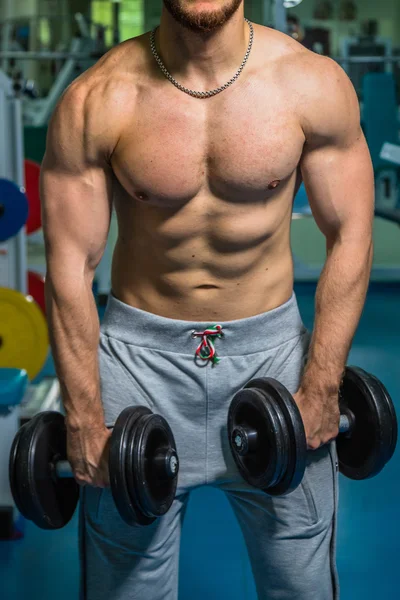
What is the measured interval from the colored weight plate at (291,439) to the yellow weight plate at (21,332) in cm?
165

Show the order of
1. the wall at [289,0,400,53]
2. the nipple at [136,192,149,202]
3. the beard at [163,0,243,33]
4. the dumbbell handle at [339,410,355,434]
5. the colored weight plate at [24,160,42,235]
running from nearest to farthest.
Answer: the beard at [163,0,243,33] → the nipple at [136,192,149,202] → the dumbbell handle at [339,410,355,434] → the colored weight plate at [24,160,42,235] → the wall at [289,0,400,53]

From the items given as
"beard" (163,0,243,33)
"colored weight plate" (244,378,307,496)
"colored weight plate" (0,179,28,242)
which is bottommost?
"colored weight plate" (0,179,28,242)

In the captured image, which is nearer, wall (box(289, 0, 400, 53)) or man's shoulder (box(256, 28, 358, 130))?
man's shoulder (box(256, 28, 358, 130))

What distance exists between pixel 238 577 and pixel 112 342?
108cm

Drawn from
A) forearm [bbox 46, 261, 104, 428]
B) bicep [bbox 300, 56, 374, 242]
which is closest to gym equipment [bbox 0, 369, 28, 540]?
forearm [bbox 46, 261, 104, 428]

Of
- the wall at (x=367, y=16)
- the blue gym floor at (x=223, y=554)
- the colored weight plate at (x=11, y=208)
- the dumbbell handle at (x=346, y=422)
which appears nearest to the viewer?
the dumbbell handle at (x=346, y=422)

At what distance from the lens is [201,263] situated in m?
1.41

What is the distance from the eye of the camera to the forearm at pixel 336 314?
1394 mm

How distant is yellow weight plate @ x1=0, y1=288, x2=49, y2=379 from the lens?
2824 millimetres

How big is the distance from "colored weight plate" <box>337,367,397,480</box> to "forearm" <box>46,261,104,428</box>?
0.44 meters

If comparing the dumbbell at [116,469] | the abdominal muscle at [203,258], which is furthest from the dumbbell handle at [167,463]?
Answer: the abdominal muscle at [203,258]

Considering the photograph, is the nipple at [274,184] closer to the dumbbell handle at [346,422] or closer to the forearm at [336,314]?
the forearm at [336,314]

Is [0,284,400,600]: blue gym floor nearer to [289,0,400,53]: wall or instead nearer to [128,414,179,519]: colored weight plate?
[128,414,179,519]: colored weight plate

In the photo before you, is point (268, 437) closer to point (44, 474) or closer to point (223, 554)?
point (44, 474)
